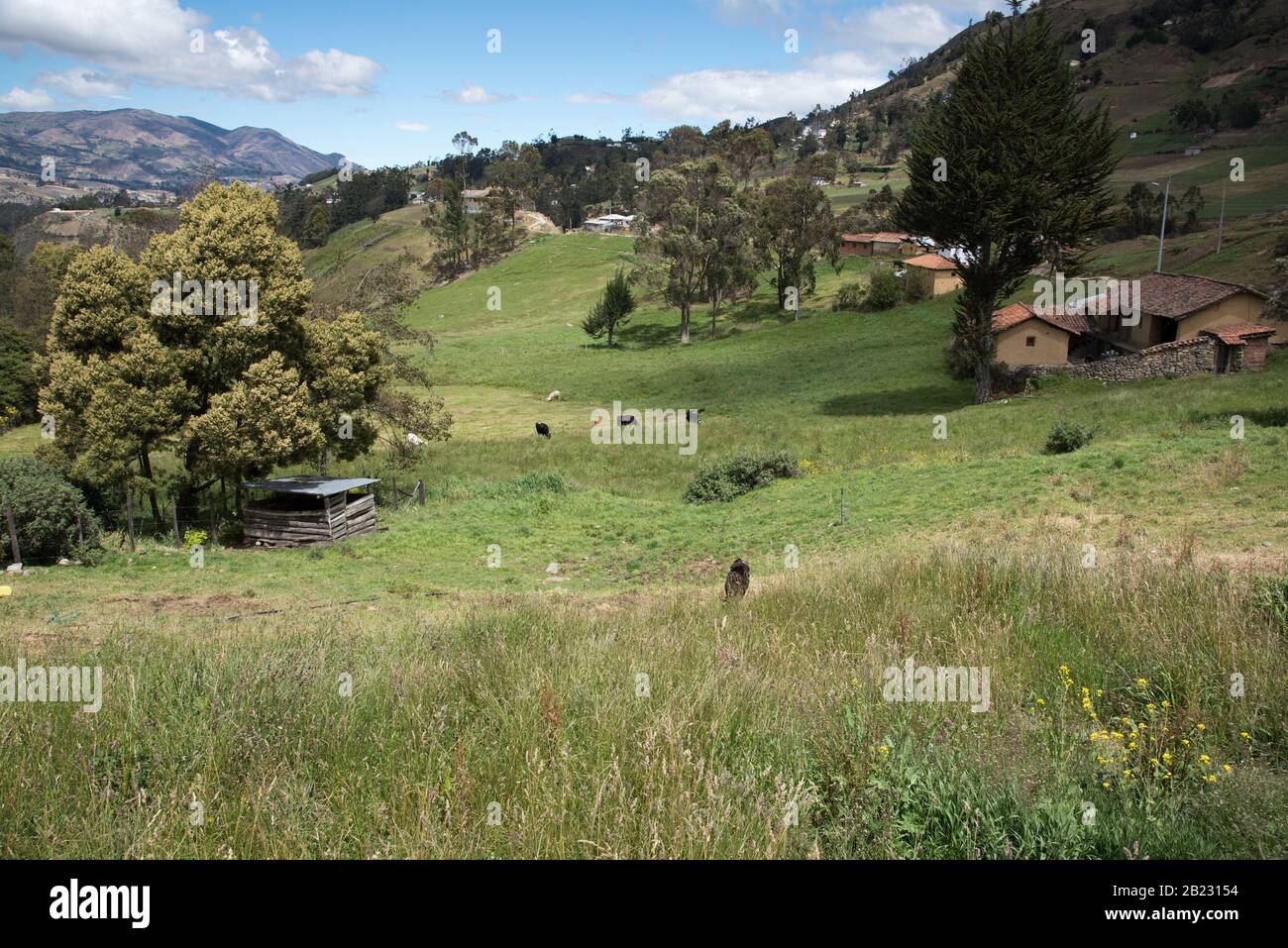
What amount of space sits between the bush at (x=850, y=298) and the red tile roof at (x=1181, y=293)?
87.2 ft

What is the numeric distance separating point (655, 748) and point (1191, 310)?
45500 millimetres

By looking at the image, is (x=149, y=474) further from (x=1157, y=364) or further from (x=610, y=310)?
(x=610, y=310)

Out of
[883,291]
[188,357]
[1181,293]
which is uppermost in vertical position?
[883,291]

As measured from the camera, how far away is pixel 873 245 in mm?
87438

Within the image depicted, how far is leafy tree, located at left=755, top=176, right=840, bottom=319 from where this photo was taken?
7200 cm

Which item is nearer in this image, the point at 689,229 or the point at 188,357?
the point at 188,357

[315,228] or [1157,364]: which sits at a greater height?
[315,228]

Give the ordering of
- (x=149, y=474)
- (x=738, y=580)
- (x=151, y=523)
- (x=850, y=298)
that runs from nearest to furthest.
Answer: (x=738, y=580) < (x=149, y=474) < (x=151, y=523) < (x=850, y=298)

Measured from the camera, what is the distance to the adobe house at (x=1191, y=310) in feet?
129

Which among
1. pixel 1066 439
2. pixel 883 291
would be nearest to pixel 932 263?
pixel 883 291

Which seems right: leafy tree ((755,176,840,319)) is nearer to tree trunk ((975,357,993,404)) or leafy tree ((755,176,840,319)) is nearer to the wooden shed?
tree trunk ((975,357,993,404))

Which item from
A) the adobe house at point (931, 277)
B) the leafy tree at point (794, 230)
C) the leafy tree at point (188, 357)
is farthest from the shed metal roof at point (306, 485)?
the adobe house at point (931, 277)

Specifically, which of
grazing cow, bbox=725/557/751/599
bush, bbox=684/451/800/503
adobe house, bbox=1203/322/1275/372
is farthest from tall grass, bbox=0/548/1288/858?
adobe house, bbox=1203/322/1275/372
